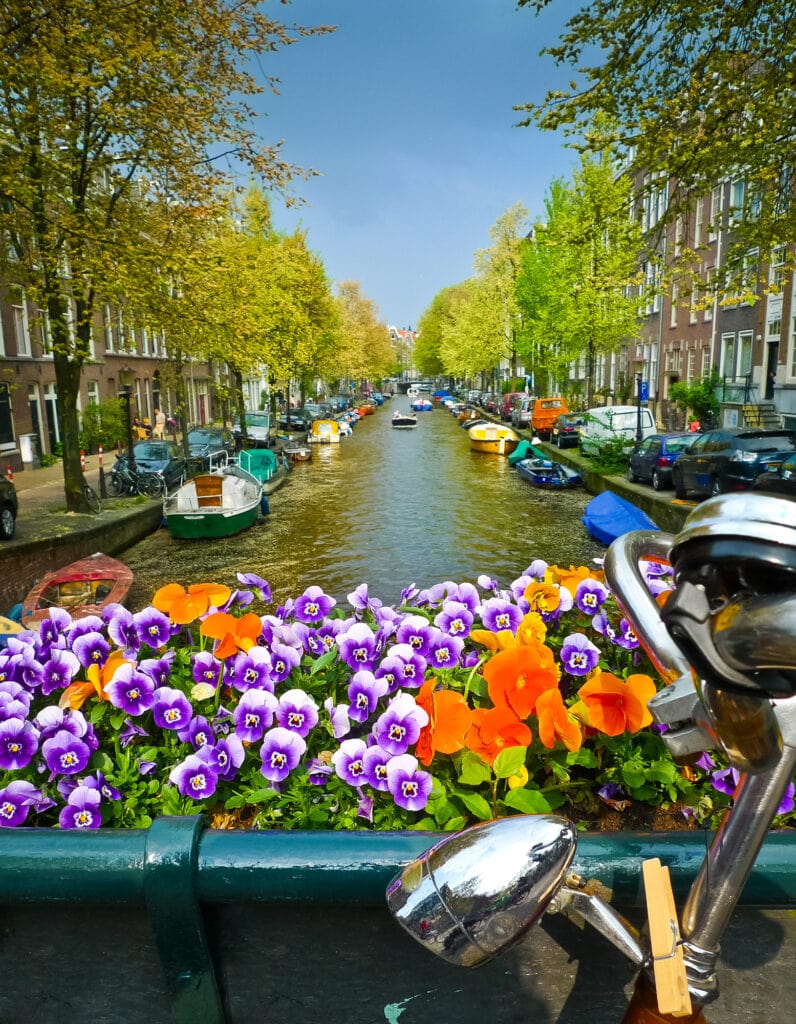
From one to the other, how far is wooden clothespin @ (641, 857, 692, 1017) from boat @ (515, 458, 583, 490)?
2317cm

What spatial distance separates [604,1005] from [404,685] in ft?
2.84

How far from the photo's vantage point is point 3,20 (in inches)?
479

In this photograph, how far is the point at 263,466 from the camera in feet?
83.4

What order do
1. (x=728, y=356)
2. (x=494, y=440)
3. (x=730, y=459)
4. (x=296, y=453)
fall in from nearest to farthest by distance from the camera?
(x=730, y=459), (x=728, y=356), (x=296, y=453), (x=494, y=440)

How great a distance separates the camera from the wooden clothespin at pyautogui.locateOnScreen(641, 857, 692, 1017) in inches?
38.4

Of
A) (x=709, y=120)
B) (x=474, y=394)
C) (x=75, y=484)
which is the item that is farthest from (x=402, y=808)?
(x=474, y=394)

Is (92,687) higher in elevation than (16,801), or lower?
higher

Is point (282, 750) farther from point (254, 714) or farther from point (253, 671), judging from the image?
point (253, 671)

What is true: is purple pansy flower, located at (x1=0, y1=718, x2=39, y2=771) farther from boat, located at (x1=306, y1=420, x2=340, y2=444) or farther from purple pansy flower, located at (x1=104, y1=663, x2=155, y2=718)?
boat, located at (x1=306, y1=420, x2=340, y2=444)

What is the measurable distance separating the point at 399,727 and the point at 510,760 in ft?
0.87

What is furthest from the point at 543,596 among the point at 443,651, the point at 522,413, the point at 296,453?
the point at 522,413

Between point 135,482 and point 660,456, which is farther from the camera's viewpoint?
point 135,482

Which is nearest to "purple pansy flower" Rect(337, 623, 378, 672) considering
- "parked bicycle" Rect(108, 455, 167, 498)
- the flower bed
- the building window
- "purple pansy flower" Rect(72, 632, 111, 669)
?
the flower bed

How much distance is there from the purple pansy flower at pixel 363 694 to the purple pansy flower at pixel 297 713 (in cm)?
10
